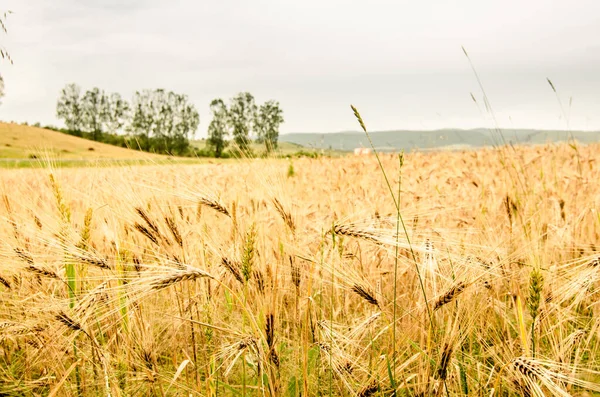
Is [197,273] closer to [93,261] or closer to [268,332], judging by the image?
[268,332]

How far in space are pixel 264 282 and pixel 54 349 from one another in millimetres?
872

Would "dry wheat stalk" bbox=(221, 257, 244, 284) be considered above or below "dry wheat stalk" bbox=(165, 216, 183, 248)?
below

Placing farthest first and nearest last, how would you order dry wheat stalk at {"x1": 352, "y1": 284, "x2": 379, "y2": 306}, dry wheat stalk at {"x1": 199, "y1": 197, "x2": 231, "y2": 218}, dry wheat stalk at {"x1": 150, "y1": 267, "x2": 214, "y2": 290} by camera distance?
dry wheat stalk at {"x1": 199, "y1": 197, "x2": 231, "y2": 218}
dry wheat stalk at {"x1": 352, "y1": 284, "x2": 379, "y2": 306}
dry wheat stalk at {"x1": 150, "y1": 267, "x2": 214, "y2": 290}

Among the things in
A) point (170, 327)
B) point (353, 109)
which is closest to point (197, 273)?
point (353, 109)

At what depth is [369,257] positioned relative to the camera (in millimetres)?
2082

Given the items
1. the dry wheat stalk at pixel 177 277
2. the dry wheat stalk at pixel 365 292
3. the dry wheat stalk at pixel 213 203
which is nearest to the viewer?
the dry wheat stalk at pixel 177 277

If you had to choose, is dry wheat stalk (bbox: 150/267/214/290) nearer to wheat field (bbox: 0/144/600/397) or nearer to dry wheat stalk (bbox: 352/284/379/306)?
wheat field (bbox: 0/144/600/397)

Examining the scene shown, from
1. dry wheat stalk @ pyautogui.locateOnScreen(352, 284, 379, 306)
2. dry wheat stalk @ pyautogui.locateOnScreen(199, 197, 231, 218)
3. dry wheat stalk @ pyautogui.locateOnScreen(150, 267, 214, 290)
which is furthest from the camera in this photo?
dry wheat stalk @ pyautogui.locateOnScreen(199, 197, 231, 218)

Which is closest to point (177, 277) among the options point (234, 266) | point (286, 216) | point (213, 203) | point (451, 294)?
point (234, 266)

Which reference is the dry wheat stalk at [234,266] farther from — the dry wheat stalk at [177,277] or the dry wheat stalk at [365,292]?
the dry wheat stalk at [365,292]

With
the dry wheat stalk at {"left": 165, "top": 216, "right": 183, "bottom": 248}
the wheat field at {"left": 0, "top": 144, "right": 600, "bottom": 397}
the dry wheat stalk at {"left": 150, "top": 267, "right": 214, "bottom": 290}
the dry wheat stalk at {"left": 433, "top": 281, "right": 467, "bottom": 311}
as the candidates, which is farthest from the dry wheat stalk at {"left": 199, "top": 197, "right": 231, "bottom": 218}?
the dry wheat stalk at {"left": 433, "top": 281, "right": 467, "bottom": 311}

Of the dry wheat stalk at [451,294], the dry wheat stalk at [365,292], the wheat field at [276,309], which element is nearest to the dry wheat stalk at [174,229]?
the wheat field at [276,309]

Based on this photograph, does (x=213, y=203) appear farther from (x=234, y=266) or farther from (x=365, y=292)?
(x=365, y=292)

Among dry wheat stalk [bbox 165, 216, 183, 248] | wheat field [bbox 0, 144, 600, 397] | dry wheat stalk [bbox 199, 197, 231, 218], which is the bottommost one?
wheat field [bbox 0, 144, 600, 397]
